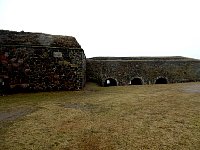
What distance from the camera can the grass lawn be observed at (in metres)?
5.38

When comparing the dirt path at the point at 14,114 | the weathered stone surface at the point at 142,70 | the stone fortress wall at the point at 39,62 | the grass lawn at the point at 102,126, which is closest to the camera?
the grass lawn at the point at 102,126

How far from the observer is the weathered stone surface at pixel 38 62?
47.1 feet

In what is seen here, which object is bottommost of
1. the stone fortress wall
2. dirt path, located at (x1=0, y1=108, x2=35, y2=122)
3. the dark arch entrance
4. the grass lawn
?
the dark arch entrance

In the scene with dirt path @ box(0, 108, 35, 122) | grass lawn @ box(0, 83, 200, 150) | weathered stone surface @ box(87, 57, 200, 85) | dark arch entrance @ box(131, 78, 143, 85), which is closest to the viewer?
grass lawn @ box(0, 83, 200, 150)

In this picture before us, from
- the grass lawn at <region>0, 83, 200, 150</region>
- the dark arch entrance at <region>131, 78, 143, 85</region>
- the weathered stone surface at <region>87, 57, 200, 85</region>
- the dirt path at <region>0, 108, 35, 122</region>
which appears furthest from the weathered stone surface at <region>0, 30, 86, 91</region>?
the dark arch entrance at <region>131, 78, 143, 85</region>

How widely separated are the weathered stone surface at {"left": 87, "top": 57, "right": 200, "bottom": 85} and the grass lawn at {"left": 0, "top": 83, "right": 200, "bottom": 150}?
1538 cm

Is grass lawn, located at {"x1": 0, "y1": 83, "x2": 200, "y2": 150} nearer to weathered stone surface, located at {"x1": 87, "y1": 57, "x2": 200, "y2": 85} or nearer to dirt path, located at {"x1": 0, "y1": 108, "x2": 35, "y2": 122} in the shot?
dirt path, located at {"x1": 0, "y1": 108, "x2": 35, "y2": 122}

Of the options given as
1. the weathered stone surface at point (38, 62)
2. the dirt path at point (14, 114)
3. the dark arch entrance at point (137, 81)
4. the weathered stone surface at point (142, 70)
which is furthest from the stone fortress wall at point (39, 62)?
the dark arch entrance at point (137, 81)

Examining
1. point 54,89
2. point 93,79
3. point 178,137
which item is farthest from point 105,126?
point 93,79

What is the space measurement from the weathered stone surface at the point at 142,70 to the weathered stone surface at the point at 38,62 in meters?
8.38

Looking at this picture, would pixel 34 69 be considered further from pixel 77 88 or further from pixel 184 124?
pixel 184 124

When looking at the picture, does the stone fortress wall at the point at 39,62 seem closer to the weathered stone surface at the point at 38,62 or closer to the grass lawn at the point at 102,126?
the weathered stone surface at the point at 38,62

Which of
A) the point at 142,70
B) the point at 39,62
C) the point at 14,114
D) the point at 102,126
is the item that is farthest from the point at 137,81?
the point at 102,126

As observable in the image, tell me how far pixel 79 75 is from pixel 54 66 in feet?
5.98
